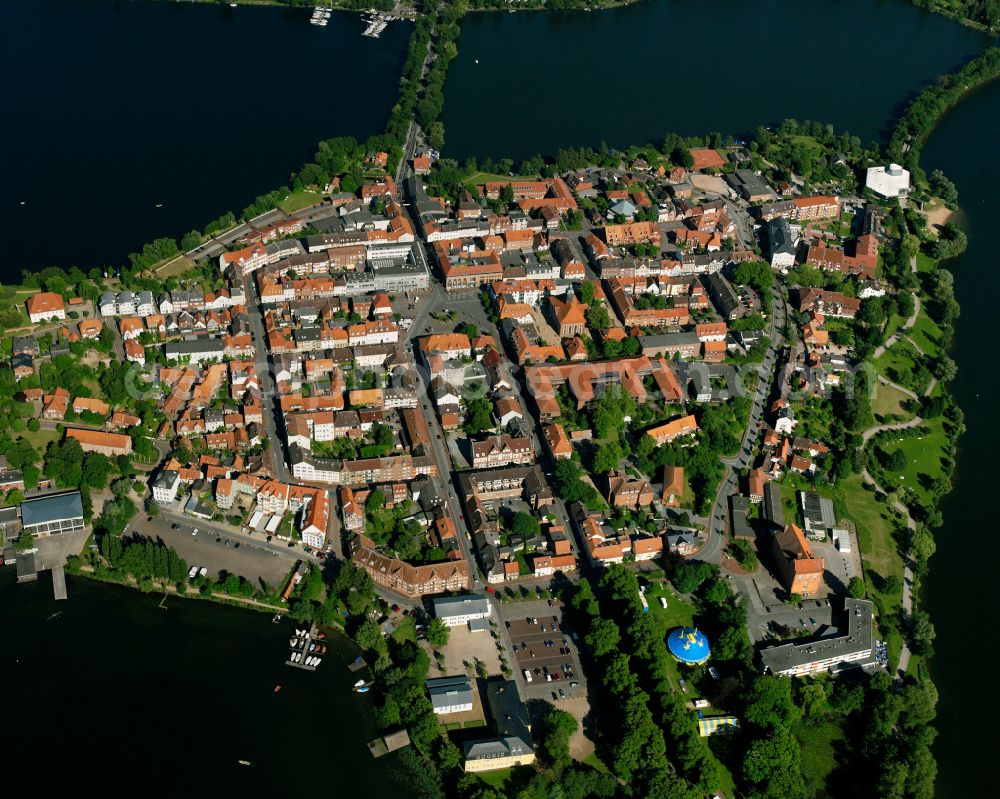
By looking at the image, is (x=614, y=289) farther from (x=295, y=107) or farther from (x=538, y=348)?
(x=295, y=107)

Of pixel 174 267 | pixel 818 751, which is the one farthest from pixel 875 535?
pixel 174 267

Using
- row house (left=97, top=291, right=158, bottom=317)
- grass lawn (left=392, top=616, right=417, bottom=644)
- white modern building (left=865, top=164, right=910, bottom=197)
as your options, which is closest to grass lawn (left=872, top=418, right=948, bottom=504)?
grass lawn (left=392, top=616, right=417, bottom=644)

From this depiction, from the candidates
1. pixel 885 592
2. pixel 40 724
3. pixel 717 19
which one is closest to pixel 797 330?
pixel 885 592

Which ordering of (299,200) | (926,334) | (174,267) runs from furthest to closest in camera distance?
1. (299,200)
2. (174,267)
3. (926,334)

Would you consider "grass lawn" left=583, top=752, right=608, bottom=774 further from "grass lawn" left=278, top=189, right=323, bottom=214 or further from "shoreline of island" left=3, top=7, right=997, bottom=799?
"shoreline of island" left=3, top=7, right=997, bottom=799

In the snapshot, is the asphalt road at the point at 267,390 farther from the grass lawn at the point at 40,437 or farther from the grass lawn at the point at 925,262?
the grass lawn at the point at 925,262

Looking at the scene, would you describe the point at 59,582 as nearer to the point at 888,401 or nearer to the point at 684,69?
the point at 888,401
